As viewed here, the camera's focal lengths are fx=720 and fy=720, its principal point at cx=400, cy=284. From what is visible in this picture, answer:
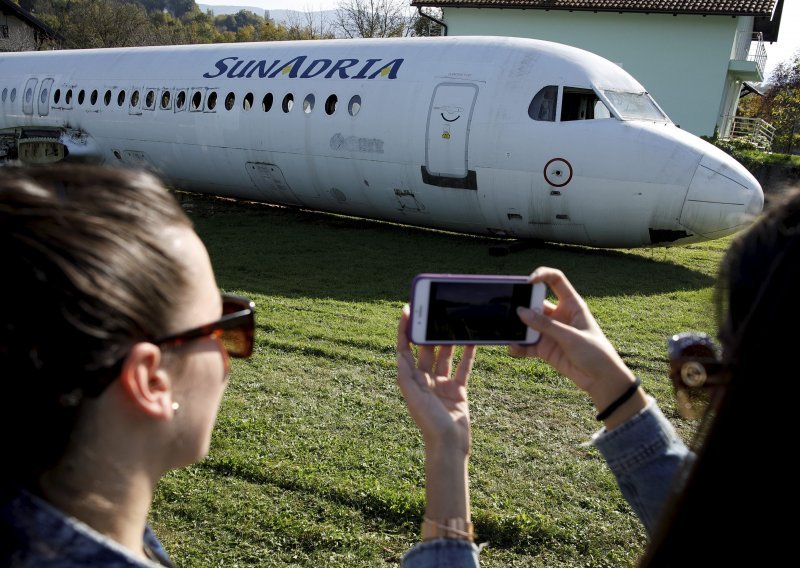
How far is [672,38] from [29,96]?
72.6ft

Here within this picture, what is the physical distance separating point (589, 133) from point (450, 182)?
6.41 feet

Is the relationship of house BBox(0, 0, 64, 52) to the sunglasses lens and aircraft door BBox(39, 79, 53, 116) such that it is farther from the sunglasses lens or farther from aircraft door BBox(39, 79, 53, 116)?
the sunglasses lens

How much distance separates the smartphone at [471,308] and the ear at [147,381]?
0.69m

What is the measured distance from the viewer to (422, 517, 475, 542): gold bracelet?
146 cm

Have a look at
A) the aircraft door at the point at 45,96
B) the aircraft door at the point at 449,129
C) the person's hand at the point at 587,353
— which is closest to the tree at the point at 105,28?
the aircraft door at the point at 45,96

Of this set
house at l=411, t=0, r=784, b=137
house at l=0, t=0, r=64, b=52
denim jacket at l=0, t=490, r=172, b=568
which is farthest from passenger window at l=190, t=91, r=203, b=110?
house at l=0, t=0, r=64, b=52

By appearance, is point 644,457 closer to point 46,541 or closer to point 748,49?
point 46,541

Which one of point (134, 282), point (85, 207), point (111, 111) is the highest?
point (85, 207)

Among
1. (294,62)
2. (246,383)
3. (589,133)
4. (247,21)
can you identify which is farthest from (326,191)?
(247,21)

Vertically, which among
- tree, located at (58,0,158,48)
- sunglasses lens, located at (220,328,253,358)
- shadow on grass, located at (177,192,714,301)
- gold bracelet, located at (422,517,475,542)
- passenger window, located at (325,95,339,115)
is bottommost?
shadow on grass, located at (177,192,714,301)

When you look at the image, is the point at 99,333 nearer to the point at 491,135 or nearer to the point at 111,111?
the point at 491,135

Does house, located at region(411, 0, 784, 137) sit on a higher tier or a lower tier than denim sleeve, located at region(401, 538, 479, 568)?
higher

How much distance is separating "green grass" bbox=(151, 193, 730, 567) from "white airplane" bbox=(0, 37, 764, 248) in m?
1.34

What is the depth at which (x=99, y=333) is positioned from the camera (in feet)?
3.56
